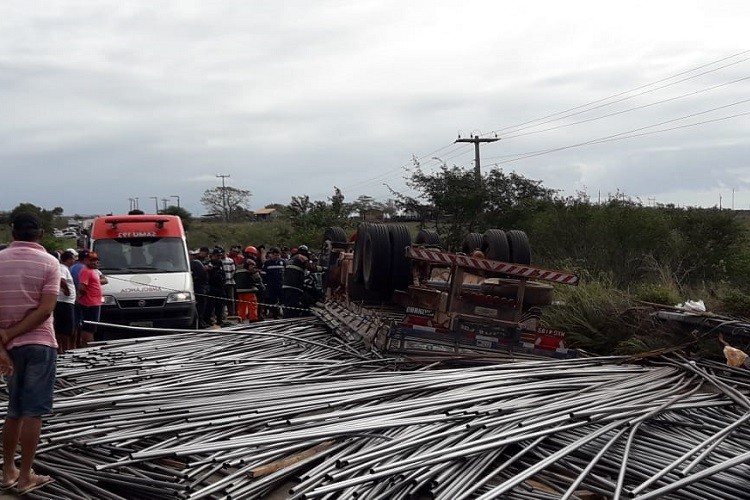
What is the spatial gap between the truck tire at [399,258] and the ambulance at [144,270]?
14.8ft

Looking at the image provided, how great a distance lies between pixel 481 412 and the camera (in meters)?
5.45

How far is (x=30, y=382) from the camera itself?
5.20m

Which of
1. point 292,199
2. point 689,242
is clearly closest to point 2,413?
point 689,242

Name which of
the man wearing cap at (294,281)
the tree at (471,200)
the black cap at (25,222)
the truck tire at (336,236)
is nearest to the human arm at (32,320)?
the black cap at (25,222)

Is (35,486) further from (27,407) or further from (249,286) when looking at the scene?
(249,286)

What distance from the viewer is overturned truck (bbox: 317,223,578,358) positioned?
8609 millimetres

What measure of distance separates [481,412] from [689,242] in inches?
629

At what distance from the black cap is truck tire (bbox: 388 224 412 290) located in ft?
17.4

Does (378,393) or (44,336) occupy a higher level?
(44,336)

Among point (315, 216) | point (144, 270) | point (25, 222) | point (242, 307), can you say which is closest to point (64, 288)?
point (144, 270)

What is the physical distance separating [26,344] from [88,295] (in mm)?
6406

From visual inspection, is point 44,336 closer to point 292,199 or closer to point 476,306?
point 476,306

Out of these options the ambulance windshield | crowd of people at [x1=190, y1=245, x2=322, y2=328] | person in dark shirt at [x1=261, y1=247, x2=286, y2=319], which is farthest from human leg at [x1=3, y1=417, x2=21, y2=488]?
person in dark shirt at [x1=261, y1=247, x2=286, y2=319]

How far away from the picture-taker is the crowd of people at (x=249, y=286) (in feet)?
48.5
